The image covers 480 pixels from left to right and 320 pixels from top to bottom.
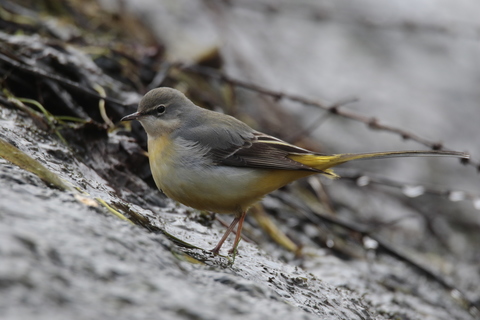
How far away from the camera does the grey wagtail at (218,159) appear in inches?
160

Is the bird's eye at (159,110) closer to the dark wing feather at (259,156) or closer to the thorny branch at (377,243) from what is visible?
the dark wing feather at (259,156)

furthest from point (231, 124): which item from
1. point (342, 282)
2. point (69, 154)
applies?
point (342, 282)

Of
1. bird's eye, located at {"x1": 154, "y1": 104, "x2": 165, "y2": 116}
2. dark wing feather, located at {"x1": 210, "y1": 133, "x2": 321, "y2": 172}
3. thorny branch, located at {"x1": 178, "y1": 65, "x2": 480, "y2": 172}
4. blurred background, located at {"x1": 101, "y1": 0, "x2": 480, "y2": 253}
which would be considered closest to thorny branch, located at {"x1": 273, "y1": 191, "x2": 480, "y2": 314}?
thorny branch, located at {"x1": 178, "y1": 65, "x2": 480, "y2": 172}

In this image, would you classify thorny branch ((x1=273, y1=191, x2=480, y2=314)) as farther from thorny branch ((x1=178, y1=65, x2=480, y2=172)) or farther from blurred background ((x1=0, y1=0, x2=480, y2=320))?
thorny branch ((x1=178, y1=65, x2=480, y2=172))

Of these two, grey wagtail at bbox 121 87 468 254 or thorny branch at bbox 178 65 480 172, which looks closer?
grey wagtail at bbox 121 87 468 254

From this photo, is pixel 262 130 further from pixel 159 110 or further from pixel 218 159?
pixel 218 159

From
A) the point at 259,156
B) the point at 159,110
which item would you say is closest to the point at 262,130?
the point at 159,110

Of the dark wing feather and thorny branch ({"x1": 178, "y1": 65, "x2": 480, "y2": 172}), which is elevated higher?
thorny branch ({"x1": 178, "y1": 65, "x2": 480, "y2": 172})

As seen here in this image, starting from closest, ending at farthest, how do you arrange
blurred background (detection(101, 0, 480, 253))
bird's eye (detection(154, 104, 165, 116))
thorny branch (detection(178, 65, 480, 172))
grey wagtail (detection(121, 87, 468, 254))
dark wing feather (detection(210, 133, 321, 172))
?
grey wagtail (detection(121, 87, 468, 254)) → dark wing feather (detection(210, 133, 321, 172)) → bird's eye (detection(154, 104, 165, 116)) → thorny branch (detection(178, 65, 480, 172)) → blurred background (detection(101, 0, 480, 253))

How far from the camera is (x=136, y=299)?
220cm

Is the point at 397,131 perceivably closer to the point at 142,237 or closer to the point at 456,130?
the point at 142,237

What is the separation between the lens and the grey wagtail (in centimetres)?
407

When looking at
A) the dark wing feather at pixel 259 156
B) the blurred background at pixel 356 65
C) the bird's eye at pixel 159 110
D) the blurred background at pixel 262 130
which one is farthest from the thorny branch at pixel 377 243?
the bird's eye at pixel 159 110

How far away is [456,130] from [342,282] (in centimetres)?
558
